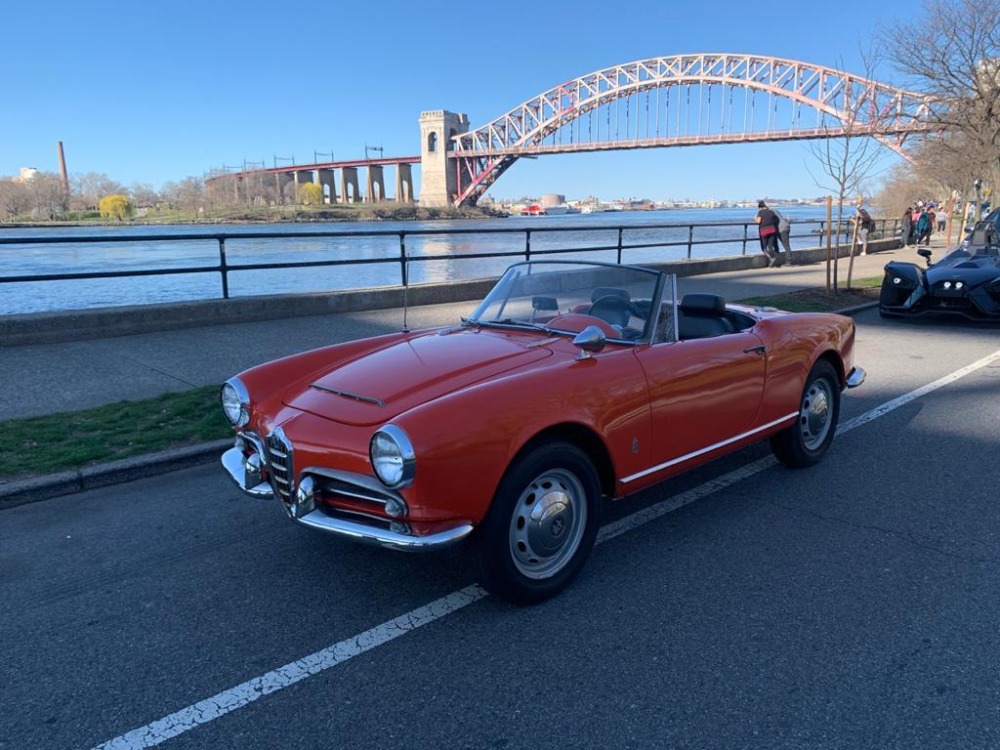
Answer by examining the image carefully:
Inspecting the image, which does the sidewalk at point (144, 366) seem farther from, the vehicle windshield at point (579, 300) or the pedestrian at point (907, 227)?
the pedestrian at point (907, 227)

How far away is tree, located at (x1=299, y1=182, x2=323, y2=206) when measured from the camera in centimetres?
7418

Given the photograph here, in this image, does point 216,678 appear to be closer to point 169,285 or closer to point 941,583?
point 941,583

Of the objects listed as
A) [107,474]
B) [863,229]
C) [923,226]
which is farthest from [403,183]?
[107,474]

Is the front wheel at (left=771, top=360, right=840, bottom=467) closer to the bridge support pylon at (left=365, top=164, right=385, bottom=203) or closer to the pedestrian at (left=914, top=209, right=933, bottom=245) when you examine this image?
the pedestrian at (left=914, top=209, right=933, bottom=245)

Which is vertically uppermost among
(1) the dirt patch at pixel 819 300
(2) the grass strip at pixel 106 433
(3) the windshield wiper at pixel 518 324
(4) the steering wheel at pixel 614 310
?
(4) the steering wheel at pixel 614 310

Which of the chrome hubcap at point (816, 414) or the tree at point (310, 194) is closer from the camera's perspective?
the chrome hubcap at point (816, 414)

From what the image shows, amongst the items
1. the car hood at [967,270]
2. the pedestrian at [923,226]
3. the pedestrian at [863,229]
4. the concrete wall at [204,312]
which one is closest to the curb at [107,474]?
the concrete wall at [204,312]

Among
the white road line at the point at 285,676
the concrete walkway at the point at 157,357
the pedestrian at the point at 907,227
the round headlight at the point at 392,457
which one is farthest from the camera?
the pedestrian at the point at 907,227

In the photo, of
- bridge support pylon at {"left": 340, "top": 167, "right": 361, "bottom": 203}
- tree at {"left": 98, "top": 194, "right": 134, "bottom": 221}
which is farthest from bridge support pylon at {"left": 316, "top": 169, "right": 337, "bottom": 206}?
tree at {"left": 98, "top": 194, "right": 134, "bottom": 221}

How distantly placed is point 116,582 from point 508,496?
1.92 metres

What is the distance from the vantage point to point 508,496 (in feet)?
9.60

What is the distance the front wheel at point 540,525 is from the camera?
9.62 ft

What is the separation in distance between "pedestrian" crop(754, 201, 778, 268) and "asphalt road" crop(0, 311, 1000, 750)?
595 inches

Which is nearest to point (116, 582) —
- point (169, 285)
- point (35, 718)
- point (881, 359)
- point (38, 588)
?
point (38, 588)
